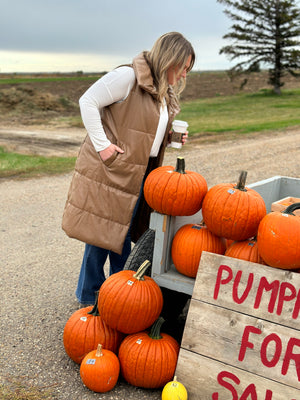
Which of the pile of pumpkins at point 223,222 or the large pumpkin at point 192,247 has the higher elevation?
the pile of pumpkins at point 223,222

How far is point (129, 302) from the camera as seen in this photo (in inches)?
109

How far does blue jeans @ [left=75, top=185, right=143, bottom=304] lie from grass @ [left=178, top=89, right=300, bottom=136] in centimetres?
1057

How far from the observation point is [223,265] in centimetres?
260

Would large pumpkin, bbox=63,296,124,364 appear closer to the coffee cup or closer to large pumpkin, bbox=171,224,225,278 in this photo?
large pumpkin, bbox=171,224,225,278

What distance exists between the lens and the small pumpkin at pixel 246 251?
272cm

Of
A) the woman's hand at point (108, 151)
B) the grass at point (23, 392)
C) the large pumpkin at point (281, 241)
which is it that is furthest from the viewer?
the woman's hand at point (108, 151)

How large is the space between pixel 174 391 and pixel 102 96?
6.20 feet

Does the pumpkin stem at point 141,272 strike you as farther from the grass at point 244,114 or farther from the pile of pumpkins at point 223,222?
the grass at point 244,114

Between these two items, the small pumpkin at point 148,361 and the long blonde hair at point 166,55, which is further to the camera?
the long blonde hair at point 166,55

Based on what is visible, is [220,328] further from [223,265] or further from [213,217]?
[213,217]

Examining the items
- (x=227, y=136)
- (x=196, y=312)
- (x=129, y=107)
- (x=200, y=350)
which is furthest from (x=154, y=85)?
(x=227, y=136)

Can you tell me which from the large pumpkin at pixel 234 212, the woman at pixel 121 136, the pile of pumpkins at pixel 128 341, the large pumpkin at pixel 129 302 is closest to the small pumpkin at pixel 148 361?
the pile of pumpkins at pixel 128 341

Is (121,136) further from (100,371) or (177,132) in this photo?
(100,371)

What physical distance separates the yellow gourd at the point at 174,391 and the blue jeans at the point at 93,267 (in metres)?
1.21
